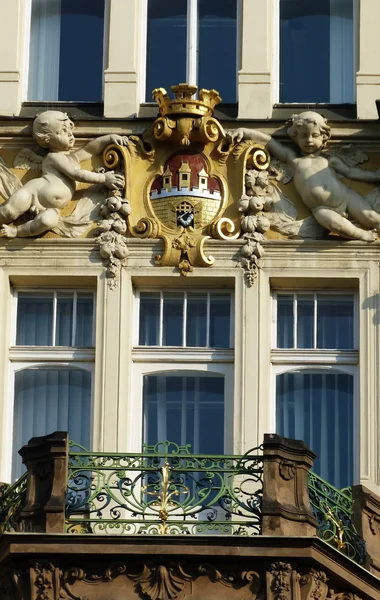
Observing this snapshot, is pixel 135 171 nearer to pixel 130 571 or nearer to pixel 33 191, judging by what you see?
pixel 33 191

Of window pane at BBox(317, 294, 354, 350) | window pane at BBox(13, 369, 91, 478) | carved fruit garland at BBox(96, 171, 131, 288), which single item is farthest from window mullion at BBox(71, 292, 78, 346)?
window pane at BBox(317, 294, 354, 350)

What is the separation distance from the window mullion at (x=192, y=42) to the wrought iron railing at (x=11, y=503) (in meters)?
5.63

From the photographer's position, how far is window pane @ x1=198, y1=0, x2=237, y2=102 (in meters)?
31.3

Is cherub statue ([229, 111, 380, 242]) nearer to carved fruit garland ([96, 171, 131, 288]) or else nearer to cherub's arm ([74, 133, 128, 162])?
cherub's arm ([74, 133, 128, 162])

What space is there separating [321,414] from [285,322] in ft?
3.68

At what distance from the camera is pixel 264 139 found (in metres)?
30.6

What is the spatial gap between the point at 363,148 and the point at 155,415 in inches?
150

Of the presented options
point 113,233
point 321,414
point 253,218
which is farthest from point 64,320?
point 321,414

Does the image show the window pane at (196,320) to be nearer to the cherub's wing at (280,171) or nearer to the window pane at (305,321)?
the window pane at (305,321)

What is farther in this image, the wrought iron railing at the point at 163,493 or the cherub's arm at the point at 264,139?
the cherub's arm at the point at 264,139

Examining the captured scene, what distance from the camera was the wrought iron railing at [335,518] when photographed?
2792 centimetres

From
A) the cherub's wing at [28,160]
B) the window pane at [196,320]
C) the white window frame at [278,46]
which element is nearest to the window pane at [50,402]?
the window pane at [196,320]

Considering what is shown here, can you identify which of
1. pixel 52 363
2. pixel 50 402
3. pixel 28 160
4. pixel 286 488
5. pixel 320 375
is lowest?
pixel 286 488

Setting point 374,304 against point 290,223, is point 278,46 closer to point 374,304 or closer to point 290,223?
point 290,223
